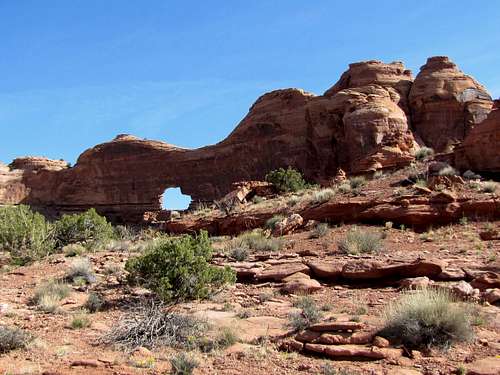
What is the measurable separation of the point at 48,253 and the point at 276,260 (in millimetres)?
7698

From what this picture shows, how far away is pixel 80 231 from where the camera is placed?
1966 cm

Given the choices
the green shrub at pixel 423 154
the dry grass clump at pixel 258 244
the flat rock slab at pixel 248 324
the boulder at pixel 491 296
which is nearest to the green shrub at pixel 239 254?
the dry grass clump at pixel 258 244

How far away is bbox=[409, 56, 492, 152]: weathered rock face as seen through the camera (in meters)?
30.1

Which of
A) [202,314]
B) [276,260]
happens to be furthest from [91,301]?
[276,260]

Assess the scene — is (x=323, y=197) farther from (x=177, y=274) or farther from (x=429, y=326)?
(x=429, y=326)

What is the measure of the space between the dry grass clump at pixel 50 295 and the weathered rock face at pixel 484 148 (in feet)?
49.5

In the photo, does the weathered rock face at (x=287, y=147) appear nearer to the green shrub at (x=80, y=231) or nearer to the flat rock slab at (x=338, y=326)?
the green shrub at (x=80, y=231)

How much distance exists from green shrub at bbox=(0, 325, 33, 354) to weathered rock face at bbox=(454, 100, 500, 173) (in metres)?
16.7

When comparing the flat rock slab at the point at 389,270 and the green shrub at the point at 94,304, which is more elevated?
the flat rock slab at the point at 389,270

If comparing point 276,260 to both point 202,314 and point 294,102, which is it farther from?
point 294,102

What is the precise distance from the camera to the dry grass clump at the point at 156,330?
24.7 feet

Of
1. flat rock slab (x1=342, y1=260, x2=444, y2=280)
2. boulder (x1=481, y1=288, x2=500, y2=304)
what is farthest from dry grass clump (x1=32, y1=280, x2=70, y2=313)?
boulder (x1=481, y1=288, x2=500, y2=304)

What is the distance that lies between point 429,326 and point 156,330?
3.91 metres

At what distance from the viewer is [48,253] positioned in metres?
16.2
